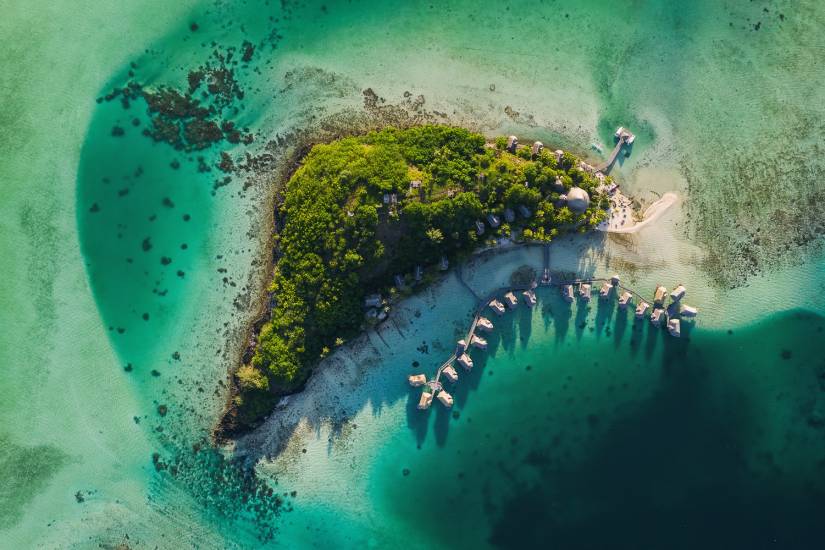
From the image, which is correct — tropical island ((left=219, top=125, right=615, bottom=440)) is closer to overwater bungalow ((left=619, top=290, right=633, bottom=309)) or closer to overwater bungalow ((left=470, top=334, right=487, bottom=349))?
overwater bungalow ((left=619, top=290, right=633, bottom=309))

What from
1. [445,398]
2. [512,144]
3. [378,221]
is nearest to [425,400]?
[445,398]

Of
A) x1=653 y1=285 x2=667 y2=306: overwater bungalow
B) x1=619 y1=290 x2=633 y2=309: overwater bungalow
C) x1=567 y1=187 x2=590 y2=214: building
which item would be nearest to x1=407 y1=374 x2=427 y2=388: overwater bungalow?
x1=619 y1=290 x2=633 y2=309: overwater bungalow

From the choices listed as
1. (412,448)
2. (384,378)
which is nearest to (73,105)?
(384,378)

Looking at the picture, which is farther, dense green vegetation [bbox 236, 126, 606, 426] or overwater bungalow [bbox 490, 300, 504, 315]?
overwater bungalow [bbox 490, 300, 504, 315]

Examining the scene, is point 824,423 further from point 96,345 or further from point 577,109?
point 96,345

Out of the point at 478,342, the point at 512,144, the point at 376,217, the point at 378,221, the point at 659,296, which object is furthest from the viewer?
the point at 659,296

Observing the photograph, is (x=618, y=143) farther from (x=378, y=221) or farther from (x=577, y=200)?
(x=378, y=221)
